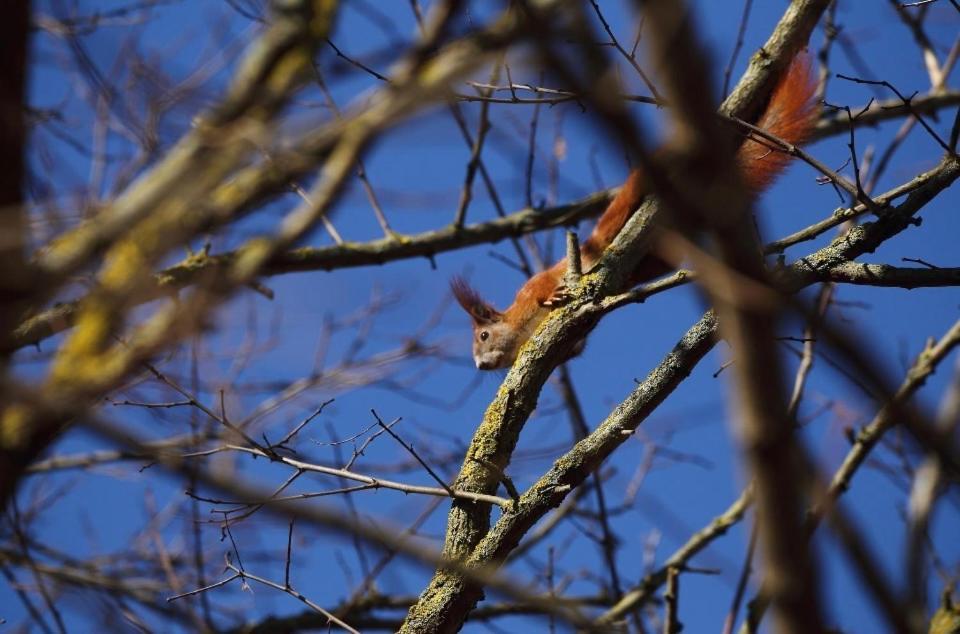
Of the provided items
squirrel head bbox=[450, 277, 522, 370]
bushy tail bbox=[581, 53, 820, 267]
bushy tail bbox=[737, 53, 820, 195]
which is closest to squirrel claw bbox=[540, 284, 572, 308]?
bushy tail bbox=[581, 53, 820, 267]

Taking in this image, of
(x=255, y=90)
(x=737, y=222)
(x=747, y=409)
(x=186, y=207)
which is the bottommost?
(x=747, y=409)

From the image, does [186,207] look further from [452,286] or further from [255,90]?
[452,286]

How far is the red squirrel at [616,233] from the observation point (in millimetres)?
4141

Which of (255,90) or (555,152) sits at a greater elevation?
(555,152)

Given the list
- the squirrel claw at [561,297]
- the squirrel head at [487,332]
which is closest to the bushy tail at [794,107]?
the squirrel claw at [561,297]

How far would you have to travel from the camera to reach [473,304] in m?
5.87

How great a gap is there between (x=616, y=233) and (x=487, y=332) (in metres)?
1.24

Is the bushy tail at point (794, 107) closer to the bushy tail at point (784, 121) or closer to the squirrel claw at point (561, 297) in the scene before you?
the bushy tail at point (784, 121)

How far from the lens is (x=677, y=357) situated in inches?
111

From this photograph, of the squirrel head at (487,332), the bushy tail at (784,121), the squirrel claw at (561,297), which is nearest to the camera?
the squirrel claw at (561,297)

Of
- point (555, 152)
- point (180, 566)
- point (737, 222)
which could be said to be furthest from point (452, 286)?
point (737, 222)

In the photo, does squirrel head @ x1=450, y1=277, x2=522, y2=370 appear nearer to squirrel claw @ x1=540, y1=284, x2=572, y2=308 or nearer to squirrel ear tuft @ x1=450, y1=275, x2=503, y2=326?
squirrel ear tuft @ x1=450, y1=275, x2=503, y2=326

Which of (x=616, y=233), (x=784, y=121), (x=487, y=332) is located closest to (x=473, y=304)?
(x=487, y=332)

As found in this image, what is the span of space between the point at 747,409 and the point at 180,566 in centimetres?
528
